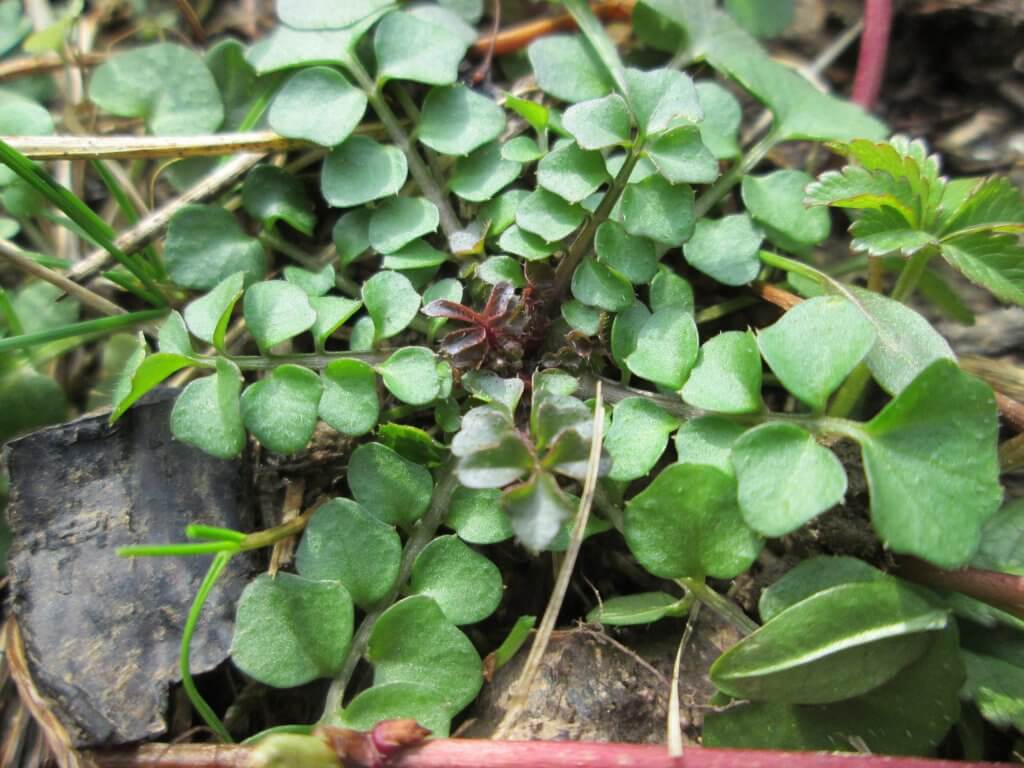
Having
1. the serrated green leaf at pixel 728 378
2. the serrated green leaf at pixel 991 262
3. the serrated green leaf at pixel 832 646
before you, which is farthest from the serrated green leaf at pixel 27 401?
the serrated green leaf at pixel 991 262

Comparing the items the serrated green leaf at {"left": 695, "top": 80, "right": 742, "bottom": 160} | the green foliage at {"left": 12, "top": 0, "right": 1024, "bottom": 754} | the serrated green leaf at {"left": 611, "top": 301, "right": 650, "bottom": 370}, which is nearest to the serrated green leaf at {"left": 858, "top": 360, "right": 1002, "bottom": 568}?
the green foliage at {"left": 12, "top": 0, "right": 1024, "bottom": 754}

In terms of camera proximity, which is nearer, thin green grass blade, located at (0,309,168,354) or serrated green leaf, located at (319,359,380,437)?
serrated green leaf, located at (319,359,380,437)

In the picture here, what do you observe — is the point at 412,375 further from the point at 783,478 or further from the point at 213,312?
the point at 783,478

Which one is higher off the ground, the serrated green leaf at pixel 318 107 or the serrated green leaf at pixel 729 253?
the serrated green leaf at pixel 318 107

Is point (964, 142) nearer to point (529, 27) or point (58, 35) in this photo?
point (529, 27)

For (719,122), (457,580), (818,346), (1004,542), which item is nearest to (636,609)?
(457,580)

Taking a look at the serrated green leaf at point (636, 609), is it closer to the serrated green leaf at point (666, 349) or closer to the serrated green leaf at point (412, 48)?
the serrated green leaf at point (666, 349)

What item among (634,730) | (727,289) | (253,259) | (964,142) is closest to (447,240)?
(253,259)

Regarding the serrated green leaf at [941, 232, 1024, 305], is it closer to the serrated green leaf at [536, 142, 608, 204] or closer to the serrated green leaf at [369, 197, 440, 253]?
the serrated green leaf at [536, 142, 608, 204]
